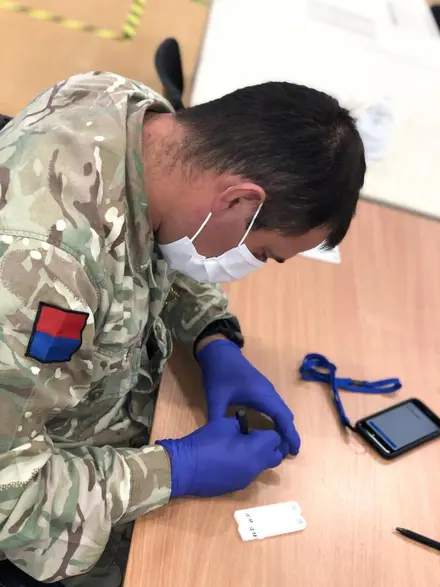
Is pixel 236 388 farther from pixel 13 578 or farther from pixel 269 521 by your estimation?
pixel 13 578

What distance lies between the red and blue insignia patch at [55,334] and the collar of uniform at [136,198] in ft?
0.43

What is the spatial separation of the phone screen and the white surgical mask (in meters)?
0.32

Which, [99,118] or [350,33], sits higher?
[99,118]

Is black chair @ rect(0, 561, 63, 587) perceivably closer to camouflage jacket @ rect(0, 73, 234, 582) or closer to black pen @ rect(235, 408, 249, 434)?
camouflage jacket @ rect(0, 73, 234, 582)

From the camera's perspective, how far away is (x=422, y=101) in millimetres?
2018

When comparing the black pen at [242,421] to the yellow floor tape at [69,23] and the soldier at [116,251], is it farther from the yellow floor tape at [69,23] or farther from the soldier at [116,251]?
the yellow floor tape at [69,23]

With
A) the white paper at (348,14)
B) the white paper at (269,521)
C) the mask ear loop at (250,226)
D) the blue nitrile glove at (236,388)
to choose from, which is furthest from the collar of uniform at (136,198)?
the white paper at (348,14)

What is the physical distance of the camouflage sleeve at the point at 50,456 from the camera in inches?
24.7

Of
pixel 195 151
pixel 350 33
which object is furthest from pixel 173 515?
pixel 350 33

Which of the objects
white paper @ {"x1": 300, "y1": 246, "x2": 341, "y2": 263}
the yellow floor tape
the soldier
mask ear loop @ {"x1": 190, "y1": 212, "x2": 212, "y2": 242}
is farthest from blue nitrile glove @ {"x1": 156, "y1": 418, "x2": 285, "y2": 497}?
the yellow floor tape

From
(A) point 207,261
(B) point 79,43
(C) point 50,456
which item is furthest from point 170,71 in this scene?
(C) point 50,456

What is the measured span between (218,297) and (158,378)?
0.64ft

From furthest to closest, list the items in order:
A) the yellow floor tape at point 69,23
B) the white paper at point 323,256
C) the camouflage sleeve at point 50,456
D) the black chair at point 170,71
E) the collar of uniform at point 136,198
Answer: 1. the yellow floor tape at point 69,23
2. the black chair at point 170,71
3. the white paper at point 323,256
4. the collar of uniform at point 136,198
5. the camouflage sleeve at point 50,456

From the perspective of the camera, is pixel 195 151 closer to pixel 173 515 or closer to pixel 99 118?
pixel 99 118
